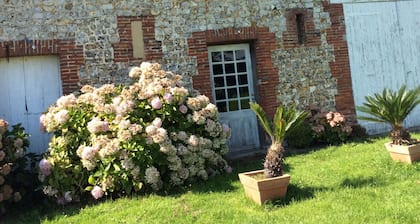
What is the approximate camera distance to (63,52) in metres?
8.09

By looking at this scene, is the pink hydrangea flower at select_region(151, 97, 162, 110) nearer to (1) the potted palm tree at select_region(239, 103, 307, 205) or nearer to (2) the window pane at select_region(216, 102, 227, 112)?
(1) the potted palm tree at select_region(239, 103, 307, 205)

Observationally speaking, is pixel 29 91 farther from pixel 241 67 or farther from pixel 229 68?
pixel 241 67

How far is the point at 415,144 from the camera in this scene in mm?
6254

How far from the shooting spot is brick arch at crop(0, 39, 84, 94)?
7.86m

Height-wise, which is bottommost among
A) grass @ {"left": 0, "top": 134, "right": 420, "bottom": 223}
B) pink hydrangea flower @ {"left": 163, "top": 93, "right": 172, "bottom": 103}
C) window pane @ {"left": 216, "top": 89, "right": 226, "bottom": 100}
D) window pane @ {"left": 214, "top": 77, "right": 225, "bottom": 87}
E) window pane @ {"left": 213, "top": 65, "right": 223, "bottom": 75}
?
grass @ {"left": 0, "top": 134, "right": 420, "bottom": 223}

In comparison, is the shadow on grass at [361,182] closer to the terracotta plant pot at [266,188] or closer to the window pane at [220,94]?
the terracotta plant pot at [266,188]

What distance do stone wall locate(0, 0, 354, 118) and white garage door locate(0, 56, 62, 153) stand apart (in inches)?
9.9

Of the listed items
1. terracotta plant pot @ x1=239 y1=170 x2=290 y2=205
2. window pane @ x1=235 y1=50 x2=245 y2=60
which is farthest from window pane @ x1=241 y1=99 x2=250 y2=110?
terracotta plant pot @ x1=239 y1=170 x2=290 y2=205

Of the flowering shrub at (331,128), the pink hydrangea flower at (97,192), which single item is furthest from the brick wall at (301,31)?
the pink hydrangea flower at (97,192)

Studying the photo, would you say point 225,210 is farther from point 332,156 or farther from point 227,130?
point 332,156

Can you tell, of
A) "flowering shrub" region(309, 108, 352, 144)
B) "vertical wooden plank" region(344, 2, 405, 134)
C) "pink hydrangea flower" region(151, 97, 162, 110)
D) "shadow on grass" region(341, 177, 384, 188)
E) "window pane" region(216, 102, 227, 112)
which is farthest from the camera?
"vertical wooden plank" region(344, 2, 405, 134)

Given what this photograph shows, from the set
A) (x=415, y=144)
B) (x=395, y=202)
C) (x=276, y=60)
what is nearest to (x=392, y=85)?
(x=276, y=60)

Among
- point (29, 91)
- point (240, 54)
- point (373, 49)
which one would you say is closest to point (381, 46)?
point (373, 49)

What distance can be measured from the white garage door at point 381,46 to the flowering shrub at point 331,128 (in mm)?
1034
